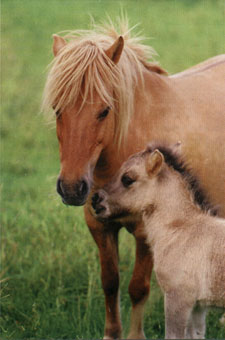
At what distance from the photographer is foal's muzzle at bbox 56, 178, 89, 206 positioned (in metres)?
4.29

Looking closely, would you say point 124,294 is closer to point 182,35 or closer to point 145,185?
point 145,185

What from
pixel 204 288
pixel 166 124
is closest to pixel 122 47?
pixel 166 124

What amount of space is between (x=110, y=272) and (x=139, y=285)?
0.28 meters

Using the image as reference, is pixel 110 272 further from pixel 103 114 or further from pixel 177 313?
pixel 103 114

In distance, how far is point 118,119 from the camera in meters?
4.70

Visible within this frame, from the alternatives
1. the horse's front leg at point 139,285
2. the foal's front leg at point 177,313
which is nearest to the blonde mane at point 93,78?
the horse's front leg at point 139,285

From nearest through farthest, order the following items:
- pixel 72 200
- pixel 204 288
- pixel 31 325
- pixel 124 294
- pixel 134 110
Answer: pixel 204 288 < pixel 72 200 < pixel 134 110 < pixel 31 325 < pixel 124 294

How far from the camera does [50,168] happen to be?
390 inches

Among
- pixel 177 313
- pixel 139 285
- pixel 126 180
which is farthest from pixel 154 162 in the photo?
pixel 139 285

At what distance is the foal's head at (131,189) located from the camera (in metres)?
4.45

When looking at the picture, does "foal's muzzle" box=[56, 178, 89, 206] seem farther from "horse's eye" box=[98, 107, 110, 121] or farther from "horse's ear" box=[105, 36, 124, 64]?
"horse's ear" box=[105, 36, 124, 64]

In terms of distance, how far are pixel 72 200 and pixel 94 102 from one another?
2.20 feet

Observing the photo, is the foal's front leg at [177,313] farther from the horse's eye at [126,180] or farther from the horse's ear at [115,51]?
the horse's ear at [115,51]

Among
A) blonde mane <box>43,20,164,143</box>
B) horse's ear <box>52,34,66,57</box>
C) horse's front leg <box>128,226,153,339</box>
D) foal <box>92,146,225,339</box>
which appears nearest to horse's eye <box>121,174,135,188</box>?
→ foal <box>92,146,225,339</box>
